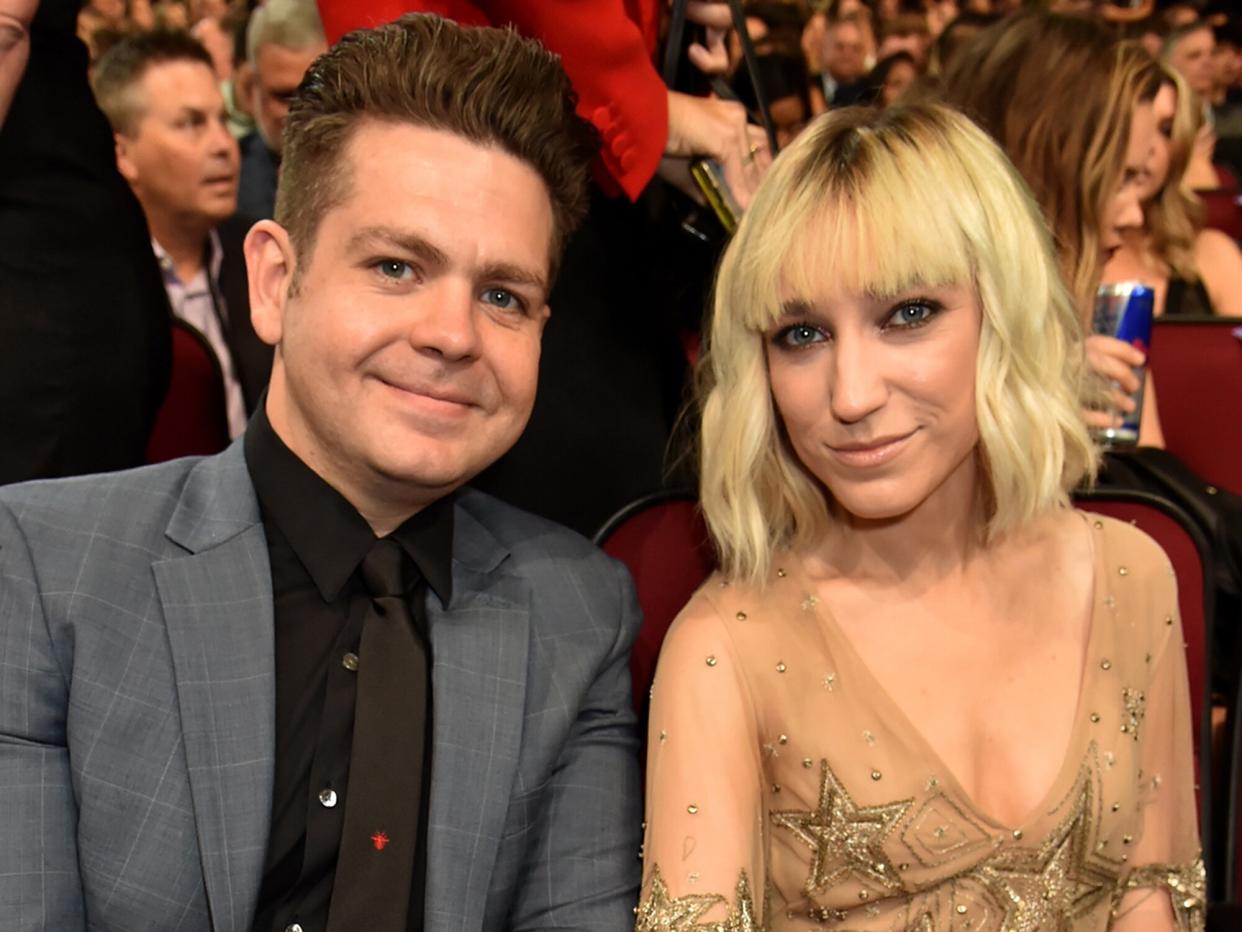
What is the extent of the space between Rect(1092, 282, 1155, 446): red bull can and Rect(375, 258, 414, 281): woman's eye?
1.28 metres

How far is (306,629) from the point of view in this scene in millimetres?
1621

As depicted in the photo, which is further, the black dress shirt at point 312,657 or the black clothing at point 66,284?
the black clothing at point 66,284

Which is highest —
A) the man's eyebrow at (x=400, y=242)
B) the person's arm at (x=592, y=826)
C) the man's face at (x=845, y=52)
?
the man's face at (x=845, y=52)

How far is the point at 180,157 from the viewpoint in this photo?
4.21m

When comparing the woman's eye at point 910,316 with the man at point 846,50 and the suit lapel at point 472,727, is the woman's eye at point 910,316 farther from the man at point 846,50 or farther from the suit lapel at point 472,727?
the man at point 846,50

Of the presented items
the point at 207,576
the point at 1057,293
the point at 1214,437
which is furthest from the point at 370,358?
the point at 1214,437

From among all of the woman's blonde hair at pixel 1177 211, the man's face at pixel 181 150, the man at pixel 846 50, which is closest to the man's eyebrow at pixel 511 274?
the woman's blonde hair at pixel 1177 211

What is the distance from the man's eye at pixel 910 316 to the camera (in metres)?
1.73

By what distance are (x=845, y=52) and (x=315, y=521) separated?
22.1 ft

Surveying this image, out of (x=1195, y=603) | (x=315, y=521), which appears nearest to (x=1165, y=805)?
(x=1195, y=603)

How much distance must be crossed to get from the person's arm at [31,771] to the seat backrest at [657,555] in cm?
70

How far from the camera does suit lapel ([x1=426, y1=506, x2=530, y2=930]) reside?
5.18ft

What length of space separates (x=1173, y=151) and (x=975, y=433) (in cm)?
225

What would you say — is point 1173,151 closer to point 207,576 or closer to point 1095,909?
point 1095,909
